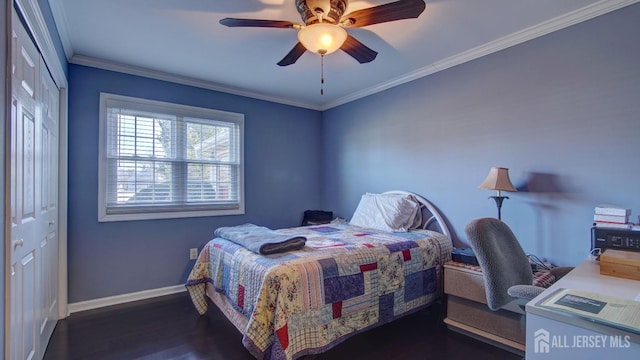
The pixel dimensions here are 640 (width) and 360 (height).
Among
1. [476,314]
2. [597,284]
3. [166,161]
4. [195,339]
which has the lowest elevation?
[195,339]

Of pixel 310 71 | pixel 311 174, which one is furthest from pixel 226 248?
pixel 311 174

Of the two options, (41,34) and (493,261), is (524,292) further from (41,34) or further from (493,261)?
(41,34)

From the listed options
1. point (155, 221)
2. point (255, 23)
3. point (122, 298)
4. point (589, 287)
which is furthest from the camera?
point (155, 221)

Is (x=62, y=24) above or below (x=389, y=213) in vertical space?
above

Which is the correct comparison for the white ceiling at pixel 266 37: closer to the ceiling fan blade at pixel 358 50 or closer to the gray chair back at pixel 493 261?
the ceiling fan blade at pixel 358 50

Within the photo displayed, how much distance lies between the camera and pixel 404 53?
113 inches

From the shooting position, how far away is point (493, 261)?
1.62 m

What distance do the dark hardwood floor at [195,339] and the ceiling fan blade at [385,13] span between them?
224cm

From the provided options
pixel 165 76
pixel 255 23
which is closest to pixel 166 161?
pixel 165 76

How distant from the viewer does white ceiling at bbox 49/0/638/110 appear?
2139 millimetres

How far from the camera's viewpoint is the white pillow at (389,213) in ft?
10.3

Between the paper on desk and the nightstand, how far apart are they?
3.75 ft

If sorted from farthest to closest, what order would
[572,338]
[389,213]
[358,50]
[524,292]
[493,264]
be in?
[389,213] < [358,50] < [493,264] < [524,292] < [572,338]

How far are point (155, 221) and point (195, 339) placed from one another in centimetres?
150
